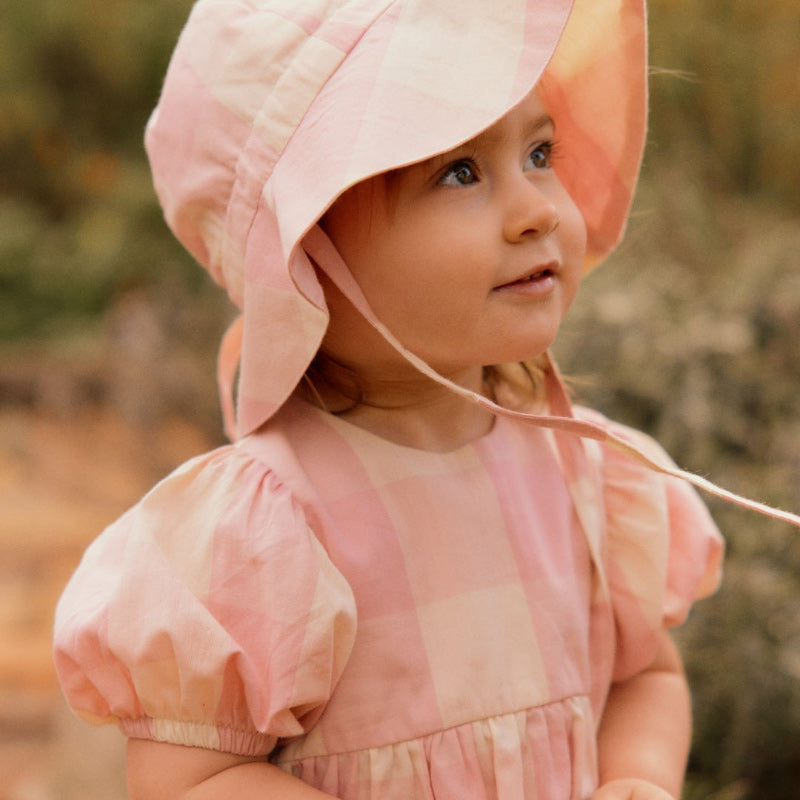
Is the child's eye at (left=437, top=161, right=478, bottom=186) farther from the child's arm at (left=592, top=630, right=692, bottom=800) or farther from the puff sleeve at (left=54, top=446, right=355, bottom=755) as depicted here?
the child's arm at (left=592, top=630, right=692, bottom=800)

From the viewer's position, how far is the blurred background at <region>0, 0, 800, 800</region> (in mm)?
2143

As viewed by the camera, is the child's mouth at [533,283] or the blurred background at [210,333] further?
the blurred background at [210,333]

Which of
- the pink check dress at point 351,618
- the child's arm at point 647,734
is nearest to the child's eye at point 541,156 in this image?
the pink check dress at point 351,618

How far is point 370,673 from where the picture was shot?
1081 millimetres

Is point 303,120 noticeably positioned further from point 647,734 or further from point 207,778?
point 647,734

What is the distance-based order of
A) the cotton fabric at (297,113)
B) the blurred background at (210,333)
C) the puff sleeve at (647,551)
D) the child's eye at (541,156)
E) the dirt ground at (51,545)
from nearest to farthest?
the cotton fabric at (297,113) < the child's eye at (541,156) < the puff sleeve at (647,551) < the blurred background at (210,333) < the dirt ground at (51,545)

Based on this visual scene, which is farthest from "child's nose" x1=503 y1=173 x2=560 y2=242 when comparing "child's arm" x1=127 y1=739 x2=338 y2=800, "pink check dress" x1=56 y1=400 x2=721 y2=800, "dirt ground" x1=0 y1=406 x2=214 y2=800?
"dirt ground" x1=0 y1=406 x2=214 y2=800

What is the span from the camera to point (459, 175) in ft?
3.46

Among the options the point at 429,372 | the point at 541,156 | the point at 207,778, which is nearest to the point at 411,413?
the point at 429,372

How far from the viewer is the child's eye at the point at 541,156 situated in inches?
44.6

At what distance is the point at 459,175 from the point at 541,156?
5.1 inches

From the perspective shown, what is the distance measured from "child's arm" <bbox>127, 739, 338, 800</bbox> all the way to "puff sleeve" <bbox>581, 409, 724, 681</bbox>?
408 millimetres

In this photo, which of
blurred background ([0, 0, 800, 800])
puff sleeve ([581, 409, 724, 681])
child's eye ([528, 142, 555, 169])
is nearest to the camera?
child's eye ([528, 142, 555, 169])

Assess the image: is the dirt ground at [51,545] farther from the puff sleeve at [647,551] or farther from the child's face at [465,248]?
the child's face at [465,248]
